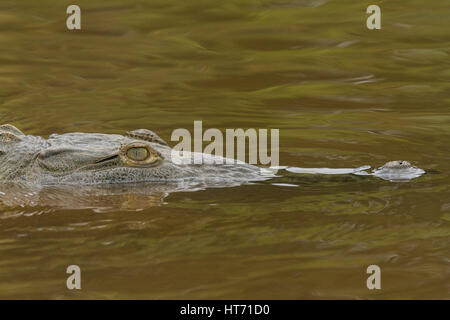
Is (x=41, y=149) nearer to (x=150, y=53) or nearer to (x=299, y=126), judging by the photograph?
(x=299, y=126)

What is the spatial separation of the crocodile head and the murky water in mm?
313

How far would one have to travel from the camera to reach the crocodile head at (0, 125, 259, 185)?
7703mm

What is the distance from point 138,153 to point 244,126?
8.22 feet

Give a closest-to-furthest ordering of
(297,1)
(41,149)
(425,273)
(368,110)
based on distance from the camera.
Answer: (425,273), (41,149), (368,110), (297,1)

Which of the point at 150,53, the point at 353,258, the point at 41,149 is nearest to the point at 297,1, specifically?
the point at 150,53

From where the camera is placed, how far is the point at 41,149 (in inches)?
307

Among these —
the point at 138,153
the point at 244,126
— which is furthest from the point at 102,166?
the point at 244,126

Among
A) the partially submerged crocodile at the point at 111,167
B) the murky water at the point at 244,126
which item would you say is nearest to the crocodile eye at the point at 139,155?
the partially submerged crocodile at the point at 111,167

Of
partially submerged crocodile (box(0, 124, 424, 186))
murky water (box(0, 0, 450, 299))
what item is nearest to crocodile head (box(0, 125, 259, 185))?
partially submerged crocodile (box(0, 124, 424, 186))

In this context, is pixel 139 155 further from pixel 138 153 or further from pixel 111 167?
pixel 111 167

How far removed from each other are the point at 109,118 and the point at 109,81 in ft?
5.33

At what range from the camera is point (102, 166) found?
773 cm

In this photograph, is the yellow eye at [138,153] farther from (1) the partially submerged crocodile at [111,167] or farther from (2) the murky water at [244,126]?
(2) the murky water at [244,126]

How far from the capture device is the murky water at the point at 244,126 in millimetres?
5598
